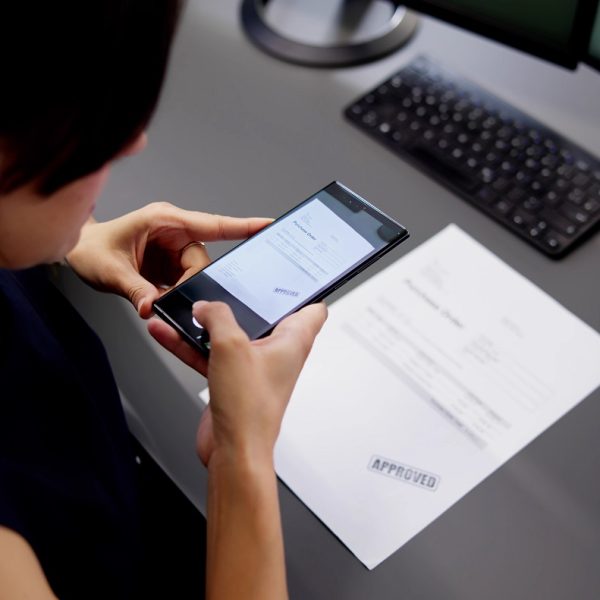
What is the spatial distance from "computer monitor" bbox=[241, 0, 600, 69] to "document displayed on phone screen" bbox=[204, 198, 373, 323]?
349mm

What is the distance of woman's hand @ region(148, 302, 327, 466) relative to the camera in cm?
60

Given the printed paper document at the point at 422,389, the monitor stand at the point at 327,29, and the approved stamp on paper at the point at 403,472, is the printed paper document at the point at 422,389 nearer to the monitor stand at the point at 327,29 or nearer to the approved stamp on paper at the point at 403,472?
the approved stamp on paper at the point at 403,472

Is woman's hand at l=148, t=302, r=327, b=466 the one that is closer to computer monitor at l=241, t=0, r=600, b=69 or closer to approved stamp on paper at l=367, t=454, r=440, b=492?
Result: approved stamp on paper at l=367, t=454, r=440, b=492

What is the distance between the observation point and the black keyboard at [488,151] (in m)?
0.86

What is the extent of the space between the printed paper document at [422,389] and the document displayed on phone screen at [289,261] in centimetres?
11

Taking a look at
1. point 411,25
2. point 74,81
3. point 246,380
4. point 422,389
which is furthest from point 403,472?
point 411,25

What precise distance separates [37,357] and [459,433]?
0.36 m

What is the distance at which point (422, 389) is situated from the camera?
76 cm

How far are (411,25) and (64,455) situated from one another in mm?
695

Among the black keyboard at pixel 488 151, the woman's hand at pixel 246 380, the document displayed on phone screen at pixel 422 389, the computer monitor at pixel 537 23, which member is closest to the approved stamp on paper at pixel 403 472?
the document displayed on phone screen at pixel 422 389

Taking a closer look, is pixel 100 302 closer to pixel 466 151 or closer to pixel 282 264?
pixel 282 264

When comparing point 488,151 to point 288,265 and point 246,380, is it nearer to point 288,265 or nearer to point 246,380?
point 288,265

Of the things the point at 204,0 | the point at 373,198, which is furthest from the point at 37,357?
the point at 204,0

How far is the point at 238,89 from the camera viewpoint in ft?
3.31
